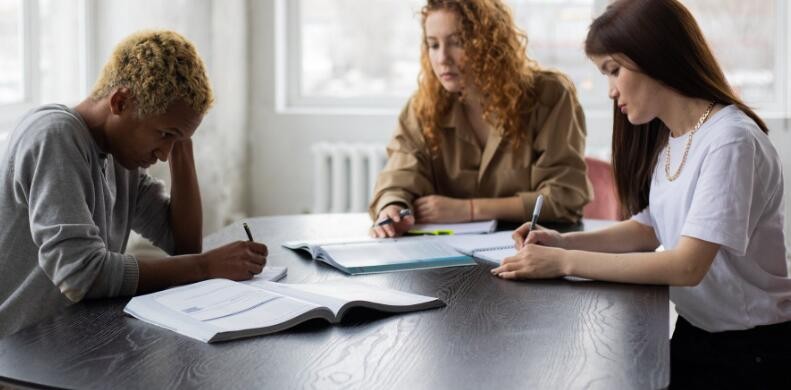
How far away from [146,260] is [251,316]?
0.33m

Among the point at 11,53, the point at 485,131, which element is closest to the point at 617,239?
the point at 485,131

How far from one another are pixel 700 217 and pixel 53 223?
A: 1081 mm

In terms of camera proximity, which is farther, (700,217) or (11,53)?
(11,53)

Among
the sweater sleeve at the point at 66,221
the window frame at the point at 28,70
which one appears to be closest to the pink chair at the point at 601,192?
the sweater sleeve at the point at 66,221

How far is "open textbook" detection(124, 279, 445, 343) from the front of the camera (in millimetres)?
1392

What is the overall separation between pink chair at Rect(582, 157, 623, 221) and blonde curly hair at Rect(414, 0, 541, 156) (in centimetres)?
44

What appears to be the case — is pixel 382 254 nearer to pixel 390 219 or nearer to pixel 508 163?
pixel 390 219

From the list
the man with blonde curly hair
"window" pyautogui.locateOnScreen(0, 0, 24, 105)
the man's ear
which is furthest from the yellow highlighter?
"window" pyautogui.locateOnScreen(0, 0, 24, 105)

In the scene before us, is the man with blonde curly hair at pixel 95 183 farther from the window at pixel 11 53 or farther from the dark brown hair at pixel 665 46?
the window at pixel 11 53

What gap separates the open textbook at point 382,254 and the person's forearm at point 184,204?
0.21 meters

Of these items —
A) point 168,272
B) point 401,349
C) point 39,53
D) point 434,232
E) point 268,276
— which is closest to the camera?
point 401,349

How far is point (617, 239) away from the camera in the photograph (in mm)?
2061

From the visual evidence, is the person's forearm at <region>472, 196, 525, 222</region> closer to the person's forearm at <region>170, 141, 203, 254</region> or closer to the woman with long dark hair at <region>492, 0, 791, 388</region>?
the woman with long dark hair at <region>492, 0, 791, 388</region>

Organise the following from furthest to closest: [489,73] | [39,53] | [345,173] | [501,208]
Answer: [345,173], [39,53], [489,73], [501,208]
